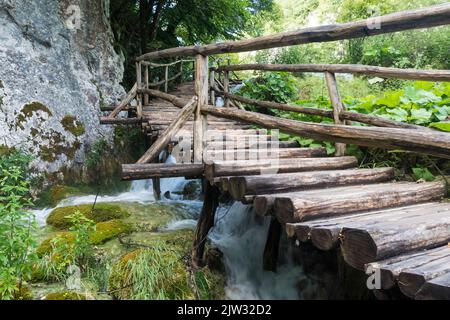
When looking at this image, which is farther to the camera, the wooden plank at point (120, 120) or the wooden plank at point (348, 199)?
the wooden plank at point (120, 120)

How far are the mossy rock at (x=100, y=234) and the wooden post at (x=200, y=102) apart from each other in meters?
1.76

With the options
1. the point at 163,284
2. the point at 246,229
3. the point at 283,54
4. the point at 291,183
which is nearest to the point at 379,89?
the point at 283,54

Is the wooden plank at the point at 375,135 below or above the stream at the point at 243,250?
above

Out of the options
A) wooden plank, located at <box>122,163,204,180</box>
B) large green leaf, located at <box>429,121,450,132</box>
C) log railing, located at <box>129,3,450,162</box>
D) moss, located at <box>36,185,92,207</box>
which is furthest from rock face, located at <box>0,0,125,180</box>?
large green leaf, located at <box>429,121,450,132</box>

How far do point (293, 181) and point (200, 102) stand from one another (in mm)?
1355

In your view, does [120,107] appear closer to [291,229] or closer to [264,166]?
[264,166]

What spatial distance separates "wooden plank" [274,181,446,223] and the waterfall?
1780mm

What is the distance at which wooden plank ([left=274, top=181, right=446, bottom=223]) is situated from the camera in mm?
2447

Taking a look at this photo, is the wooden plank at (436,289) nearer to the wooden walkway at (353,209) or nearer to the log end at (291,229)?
the wooden walkway at (353,209)

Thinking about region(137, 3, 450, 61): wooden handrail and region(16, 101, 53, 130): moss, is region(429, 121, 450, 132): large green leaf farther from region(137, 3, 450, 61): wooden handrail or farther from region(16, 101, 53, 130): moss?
region(16, 101, 53, 130): moss

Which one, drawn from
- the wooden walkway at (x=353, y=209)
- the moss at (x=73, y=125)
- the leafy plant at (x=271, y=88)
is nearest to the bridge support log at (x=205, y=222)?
the wooden walkway at (x=353, y=209)

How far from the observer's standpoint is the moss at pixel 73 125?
7.11 meters
